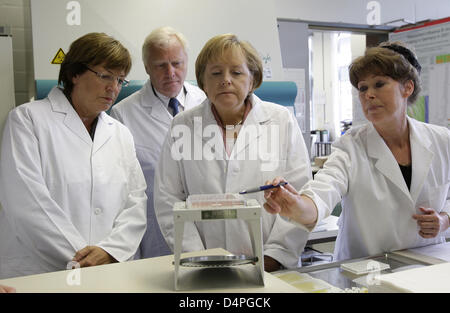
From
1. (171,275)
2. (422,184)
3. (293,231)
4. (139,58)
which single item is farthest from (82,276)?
(139,58)

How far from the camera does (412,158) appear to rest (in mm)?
1544

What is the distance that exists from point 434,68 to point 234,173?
11.0 feet

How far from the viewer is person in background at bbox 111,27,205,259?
2.02 metres

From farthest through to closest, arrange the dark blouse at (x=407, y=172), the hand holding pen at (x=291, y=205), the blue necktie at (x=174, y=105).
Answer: the blue necktie at (x=174, y=105) < the dark blouse at (x=407, y=172) < the hand holding pen at (x=291, y=205)

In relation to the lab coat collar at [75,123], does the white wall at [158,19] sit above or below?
above

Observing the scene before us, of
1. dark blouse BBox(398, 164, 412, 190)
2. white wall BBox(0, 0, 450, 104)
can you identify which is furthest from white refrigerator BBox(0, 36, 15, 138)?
dark blouse BBox(398, 164, 412, 190)

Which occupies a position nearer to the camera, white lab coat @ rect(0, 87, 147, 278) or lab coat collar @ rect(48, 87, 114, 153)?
white lab coat @ rect(0, 87, 147, 278)

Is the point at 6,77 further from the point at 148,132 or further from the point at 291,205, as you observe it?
the point at 291,205

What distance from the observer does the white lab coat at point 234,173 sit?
5.03 feet

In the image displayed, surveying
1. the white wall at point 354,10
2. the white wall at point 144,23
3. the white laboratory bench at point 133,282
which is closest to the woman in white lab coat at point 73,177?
the white laboratory bench at point 133,282

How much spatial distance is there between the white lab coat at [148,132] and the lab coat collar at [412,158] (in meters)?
0.99

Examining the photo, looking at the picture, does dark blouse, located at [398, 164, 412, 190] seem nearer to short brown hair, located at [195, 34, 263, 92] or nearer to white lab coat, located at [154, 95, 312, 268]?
white lab coat, located at [154, 95, 312, 268]

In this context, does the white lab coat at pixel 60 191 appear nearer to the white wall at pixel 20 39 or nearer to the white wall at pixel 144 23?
the white wall at pixel 144 23
